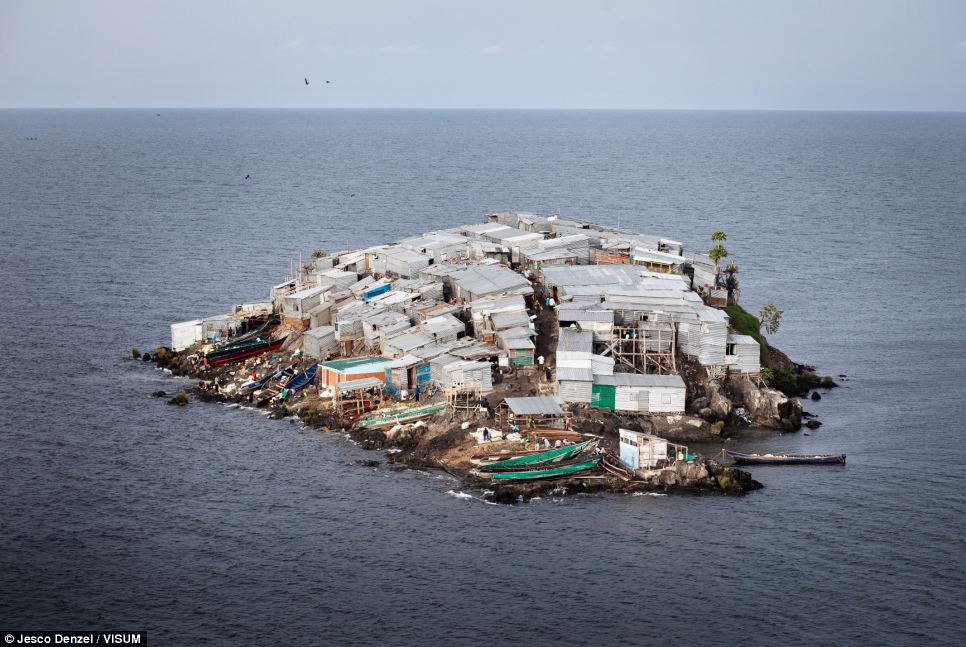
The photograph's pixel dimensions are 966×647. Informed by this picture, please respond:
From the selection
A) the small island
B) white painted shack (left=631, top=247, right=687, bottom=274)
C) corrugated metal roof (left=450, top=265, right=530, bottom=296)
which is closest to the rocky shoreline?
the small island

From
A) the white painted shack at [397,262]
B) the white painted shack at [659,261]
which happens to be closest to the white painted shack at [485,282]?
the white painted shack at [397,262]

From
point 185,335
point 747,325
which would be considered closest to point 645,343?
point 747,325

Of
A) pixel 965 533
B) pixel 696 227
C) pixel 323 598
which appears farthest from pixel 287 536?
pixel 696 227

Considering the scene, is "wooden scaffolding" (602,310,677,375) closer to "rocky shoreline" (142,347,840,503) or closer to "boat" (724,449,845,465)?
"rocky shoreline" (142,347,840,503)

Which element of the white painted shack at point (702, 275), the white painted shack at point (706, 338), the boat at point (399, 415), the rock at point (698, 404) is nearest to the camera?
the boat at point (399, 415)

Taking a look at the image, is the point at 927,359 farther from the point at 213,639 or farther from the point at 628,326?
the point at 213,639

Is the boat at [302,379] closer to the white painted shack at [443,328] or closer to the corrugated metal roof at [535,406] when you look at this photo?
the white painted shack at [443,328]

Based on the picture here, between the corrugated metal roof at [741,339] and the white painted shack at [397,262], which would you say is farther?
the white painted shack at [397,262]
